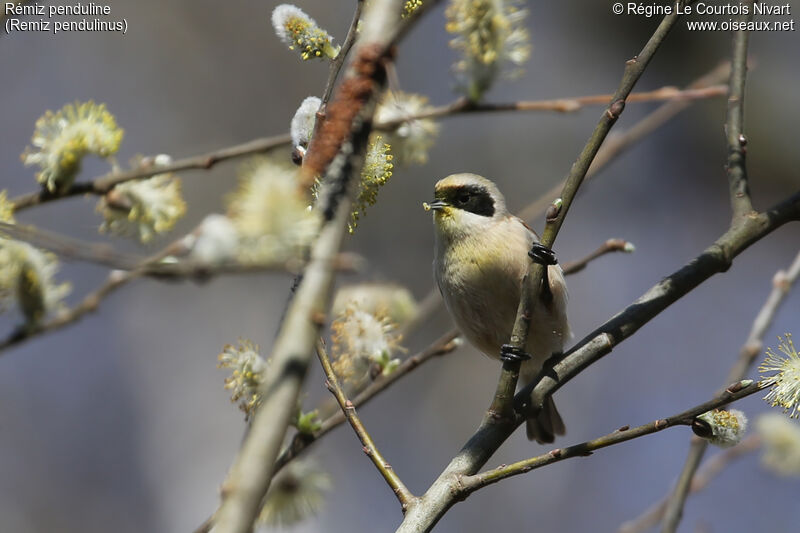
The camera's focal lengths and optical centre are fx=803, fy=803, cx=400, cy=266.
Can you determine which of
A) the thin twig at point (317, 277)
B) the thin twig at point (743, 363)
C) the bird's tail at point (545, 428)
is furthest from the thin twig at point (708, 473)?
→ the thin twig at point (317, 277)

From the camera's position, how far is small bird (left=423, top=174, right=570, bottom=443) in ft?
10.8

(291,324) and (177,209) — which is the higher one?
(177,209)

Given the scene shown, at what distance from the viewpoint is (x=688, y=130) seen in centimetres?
1045

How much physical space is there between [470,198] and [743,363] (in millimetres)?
1354

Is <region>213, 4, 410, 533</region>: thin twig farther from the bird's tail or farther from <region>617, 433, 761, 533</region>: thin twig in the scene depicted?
the bird's tail

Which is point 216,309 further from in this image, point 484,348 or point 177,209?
point 177,209

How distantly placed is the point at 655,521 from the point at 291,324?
2395 mm

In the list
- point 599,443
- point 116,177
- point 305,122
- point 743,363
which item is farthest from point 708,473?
point 116,177

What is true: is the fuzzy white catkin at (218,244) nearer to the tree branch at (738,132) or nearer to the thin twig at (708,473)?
the tree branch at (738,132)

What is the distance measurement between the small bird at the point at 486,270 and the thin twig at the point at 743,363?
29.2 inches

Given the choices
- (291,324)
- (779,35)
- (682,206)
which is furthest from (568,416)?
(291,324)

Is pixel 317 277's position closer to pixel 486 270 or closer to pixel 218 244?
pixel 218 244

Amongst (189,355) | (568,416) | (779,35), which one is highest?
(779,35)

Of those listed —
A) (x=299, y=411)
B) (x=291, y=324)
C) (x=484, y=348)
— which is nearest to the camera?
(x=291, y=324)
